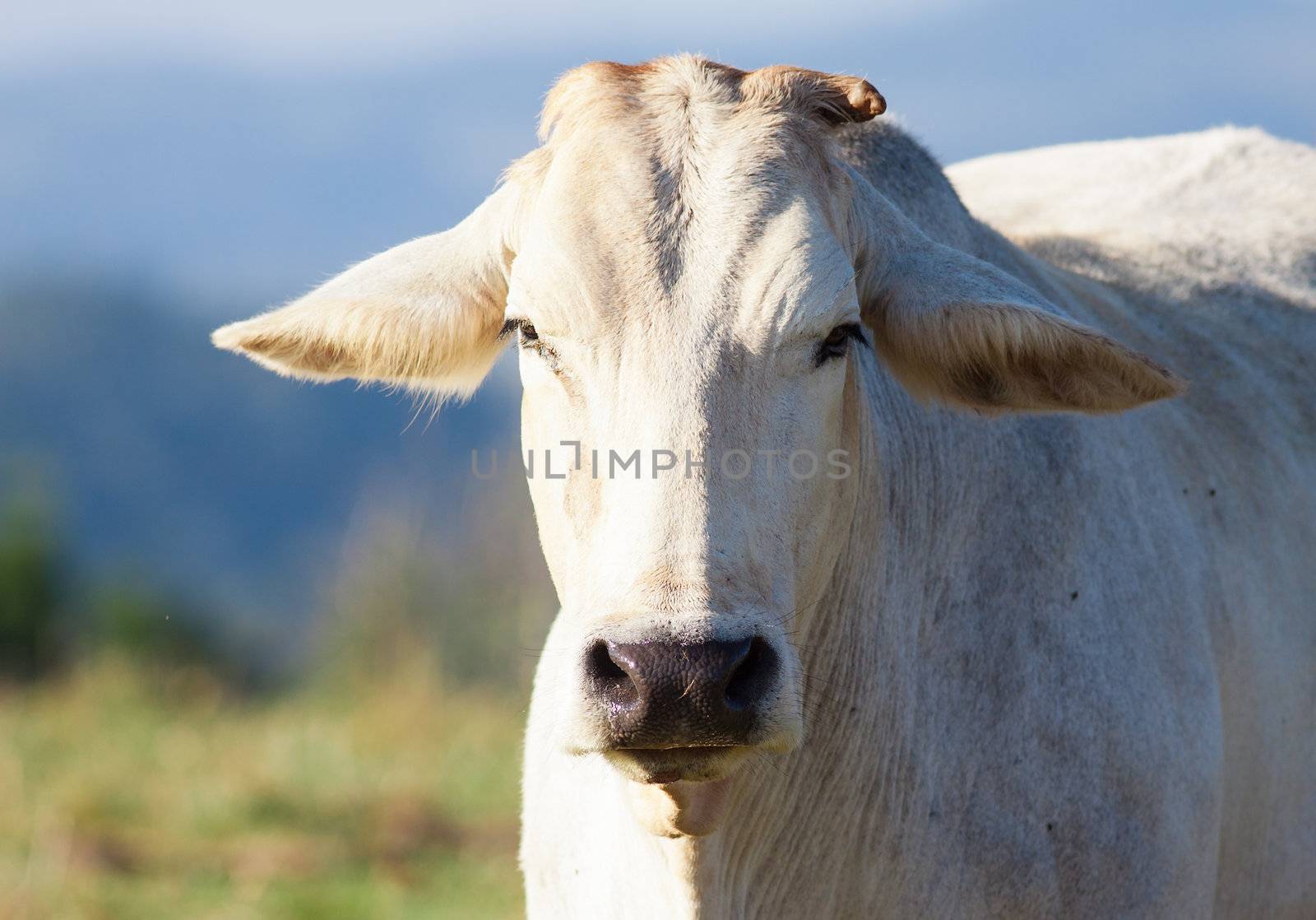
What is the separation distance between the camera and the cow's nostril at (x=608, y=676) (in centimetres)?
292

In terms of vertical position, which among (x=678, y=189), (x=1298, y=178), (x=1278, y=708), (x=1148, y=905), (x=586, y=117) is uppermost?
(x=1298, y=178)

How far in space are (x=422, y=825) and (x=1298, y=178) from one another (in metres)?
5.92

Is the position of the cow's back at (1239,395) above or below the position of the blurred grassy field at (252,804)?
above

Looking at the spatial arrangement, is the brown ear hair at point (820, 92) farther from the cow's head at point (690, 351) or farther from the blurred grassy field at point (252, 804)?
the blurred grassy field at point (252, 804)

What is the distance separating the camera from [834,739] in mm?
3896

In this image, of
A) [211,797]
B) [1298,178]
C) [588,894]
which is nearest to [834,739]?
[588,894]

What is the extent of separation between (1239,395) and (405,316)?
305cm

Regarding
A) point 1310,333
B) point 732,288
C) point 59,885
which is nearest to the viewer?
point 732,288

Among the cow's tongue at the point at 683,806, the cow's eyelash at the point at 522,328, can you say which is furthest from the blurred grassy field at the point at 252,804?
the cow's eyelash at the point at 522,328

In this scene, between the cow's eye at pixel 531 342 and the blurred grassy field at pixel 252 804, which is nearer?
the cow's eye at pixel 531 342

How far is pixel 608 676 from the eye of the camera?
2955 millimetres

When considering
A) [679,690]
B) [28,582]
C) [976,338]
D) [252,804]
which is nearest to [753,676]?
[679,690]

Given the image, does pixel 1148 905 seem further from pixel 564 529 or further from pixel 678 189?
pixel 678 189

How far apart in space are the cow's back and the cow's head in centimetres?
117
